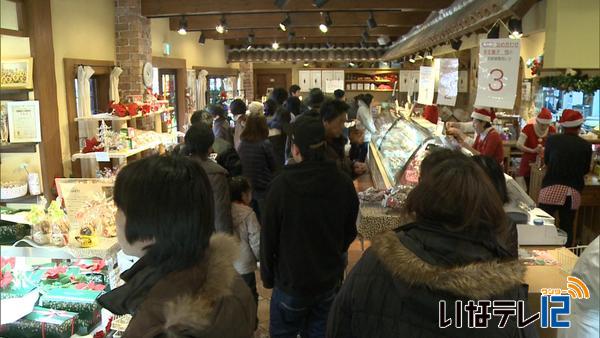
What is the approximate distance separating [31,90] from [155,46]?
429 cm

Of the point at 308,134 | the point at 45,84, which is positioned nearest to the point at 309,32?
the point at 45,84

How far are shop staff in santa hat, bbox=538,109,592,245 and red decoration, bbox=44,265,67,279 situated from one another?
185 inches

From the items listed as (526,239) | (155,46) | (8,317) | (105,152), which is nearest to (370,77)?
(155,46)

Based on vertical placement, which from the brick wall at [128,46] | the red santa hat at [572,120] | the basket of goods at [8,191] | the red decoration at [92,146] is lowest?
the red decoration at [92,146]

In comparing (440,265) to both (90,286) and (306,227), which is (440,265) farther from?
(90,286)

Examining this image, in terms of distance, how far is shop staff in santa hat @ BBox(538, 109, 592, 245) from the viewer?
212 inches

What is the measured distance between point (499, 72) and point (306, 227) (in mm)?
2760

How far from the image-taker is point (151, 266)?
4.67 feet

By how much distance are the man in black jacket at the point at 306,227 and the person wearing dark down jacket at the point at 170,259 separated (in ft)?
4.38

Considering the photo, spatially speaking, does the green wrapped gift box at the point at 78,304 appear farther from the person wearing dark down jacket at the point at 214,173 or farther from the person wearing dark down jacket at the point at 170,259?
the person wearing dark down jacket at the point at 170,259

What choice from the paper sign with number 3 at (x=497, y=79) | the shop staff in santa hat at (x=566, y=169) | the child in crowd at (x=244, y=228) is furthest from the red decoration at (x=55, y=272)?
the shop staff in santa hat at (x=566, y=169)

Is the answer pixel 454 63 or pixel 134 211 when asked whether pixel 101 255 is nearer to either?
pixel 134 211

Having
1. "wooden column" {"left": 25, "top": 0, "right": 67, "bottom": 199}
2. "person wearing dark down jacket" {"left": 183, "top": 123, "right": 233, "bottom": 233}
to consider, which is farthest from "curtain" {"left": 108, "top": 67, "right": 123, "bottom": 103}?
"person wearing dark down jacket" {"left": 183, "top": 123, "right": 233, "bottom": 233}

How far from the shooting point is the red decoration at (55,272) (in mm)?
2775
